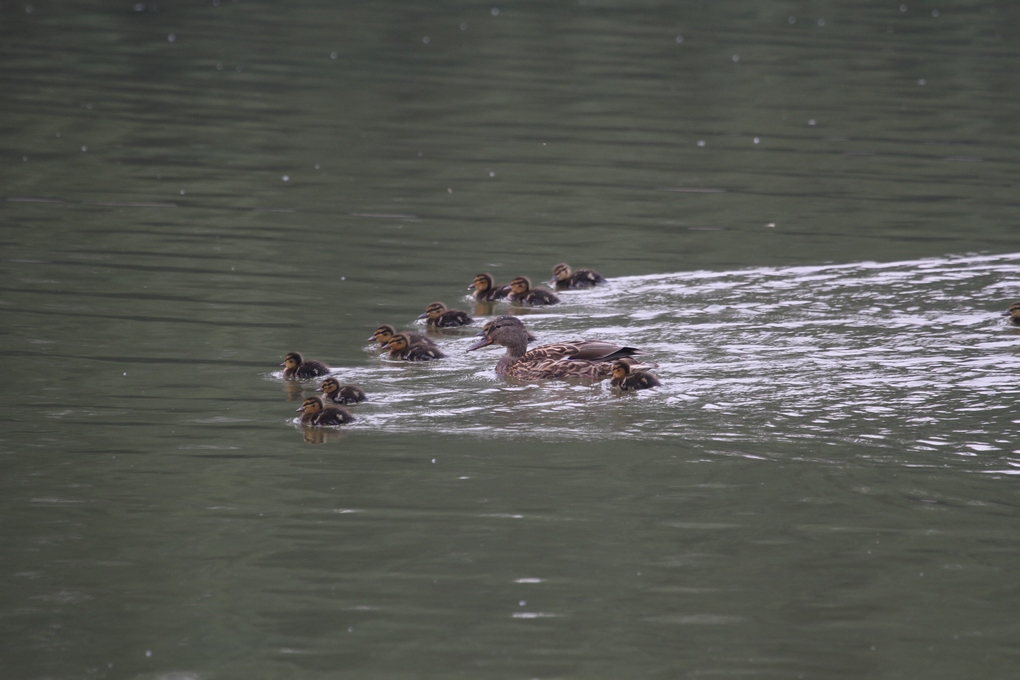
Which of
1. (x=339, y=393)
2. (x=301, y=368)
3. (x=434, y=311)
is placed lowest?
(x=339, y=393)

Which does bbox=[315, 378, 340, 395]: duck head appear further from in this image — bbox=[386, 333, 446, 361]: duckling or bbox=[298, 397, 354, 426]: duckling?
bbox=[386, 333, 446, 361]: duckling

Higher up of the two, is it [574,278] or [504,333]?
[574,278]

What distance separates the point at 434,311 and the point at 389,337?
39.1 inches

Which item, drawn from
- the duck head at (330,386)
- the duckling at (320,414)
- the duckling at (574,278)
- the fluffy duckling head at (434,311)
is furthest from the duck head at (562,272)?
the duckling at (320,414)

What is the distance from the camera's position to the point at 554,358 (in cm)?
879

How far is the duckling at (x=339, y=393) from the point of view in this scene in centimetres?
804

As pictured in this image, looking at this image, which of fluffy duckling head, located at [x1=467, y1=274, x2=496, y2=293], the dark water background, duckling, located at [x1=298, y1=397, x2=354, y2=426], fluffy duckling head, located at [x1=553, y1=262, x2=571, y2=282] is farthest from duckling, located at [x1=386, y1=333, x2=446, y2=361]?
fluffy duckling head, located at [x1=553, y1=262, x2=571, y2=282]

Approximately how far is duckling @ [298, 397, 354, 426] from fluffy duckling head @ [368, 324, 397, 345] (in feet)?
4.68

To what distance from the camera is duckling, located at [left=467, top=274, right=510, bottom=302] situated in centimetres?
1095

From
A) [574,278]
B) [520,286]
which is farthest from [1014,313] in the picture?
[520,286]

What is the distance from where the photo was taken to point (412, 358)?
902cm

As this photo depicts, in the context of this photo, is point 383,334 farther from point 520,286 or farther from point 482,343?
point 520,286

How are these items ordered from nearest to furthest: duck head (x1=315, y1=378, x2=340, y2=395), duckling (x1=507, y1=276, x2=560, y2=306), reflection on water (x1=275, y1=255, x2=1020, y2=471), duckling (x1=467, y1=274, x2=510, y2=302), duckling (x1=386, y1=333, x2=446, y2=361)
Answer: reflection on water (x1=275, y1=255, x2=1020, y2=471), duck head (x1=315, y1=378, x2=340, y2=395), duckling (x1=386, y1=333, x2=446, y2=361), duckling (x1=507, y1=276, x2=560, y2=306), duckling (x1=467, y1=274, x2=510, y2=302)

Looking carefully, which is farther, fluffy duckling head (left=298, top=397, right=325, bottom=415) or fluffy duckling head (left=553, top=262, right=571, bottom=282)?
fluffy duckling head (left=553, top=262, right=571, bottom=282)
